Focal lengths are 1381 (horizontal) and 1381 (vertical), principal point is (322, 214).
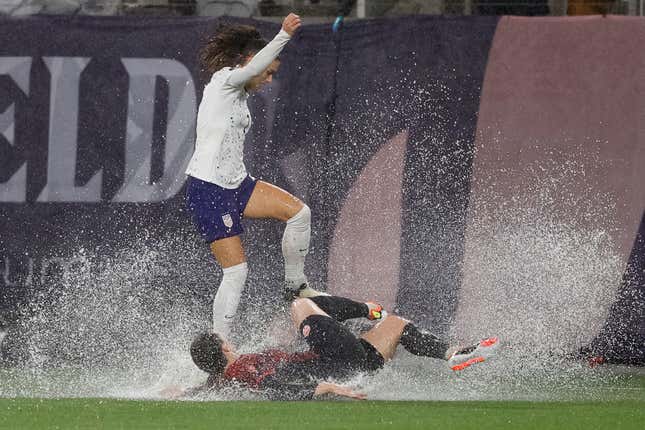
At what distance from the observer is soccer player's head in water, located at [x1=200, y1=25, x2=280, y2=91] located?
8.41 meters

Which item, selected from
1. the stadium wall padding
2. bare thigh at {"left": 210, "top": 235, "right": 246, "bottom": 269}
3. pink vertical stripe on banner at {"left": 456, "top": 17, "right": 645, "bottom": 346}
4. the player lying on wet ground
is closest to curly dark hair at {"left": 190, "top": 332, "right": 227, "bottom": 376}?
the player lying on wet ground

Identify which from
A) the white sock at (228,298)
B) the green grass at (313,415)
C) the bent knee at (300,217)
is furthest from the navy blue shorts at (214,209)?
the green grass at (313,415)

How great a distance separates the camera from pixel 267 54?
314 inches

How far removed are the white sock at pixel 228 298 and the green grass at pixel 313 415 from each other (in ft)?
3.13

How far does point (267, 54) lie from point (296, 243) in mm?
1279

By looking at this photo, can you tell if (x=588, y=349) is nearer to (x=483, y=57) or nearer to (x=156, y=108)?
(x=483, y=57)

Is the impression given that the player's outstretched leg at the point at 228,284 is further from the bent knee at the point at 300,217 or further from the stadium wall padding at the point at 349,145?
the stadium wall padding at the point at 349,145

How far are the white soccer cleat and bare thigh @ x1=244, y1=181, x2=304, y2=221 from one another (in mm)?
1428

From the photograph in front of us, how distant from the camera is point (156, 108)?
1048 cm

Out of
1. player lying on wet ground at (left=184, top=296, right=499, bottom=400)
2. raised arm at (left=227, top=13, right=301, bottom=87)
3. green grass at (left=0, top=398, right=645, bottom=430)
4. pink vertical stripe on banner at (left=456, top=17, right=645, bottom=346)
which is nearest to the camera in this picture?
green grass at (left=0, top=398, right=645, bottom=430)

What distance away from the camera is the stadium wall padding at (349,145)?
10117 millimetres

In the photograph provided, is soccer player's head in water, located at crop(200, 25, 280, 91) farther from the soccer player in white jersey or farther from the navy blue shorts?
the navy blue shorts

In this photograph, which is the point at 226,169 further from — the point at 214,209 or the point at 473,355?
the point at 473,355

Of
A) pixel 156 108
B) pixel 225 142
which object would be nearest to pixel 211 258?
pixel 156 108
